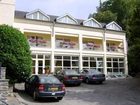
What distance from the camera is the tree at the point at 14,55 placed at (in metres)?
20.0

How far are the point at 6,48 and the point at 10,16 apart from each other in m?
6.92

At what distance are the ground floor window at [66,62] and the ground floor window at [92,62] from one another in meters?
1.27

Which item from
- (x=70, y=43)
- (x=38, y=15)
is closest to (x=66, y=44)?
(x=70, y=43)

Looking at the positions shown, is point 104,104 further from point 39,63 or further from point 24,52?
point 39,63

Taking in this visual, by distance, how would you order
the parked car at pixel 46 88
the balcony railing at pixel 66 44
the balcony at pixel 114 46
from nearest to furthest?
the parked car at pixel 46 88 → the balcony railing at pixel 66 44 → the balcony at pixel 114 46

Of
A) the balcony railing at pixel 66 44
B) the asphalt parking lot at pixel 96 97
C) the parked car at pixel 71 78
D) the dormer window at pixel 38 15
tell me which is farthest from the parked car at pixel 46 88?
the balcony railing at pixel 66 44

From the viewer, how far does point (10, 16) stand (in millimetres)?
26453

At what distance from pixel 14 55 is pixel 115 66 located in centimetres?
2548

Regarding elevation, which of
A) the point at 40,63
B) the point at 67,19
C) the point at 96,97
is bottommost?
the point at 96,97

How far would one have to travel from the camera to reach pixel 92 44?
41.2 meters

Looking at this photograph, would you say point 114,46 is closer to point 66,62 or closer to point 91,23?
point 91,23

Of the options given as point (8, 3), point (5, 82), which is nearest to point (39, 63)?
point (8, 3)

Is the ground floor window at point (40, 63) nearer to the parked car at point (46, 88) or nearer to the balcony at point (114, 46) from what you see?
the balcony at point (114, 46)

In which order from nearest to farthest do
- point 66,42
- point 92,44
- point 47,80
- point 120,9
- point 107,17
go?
point 47,80 < point 66,42 < point 92,44 < point 107,17 < point 120,9
